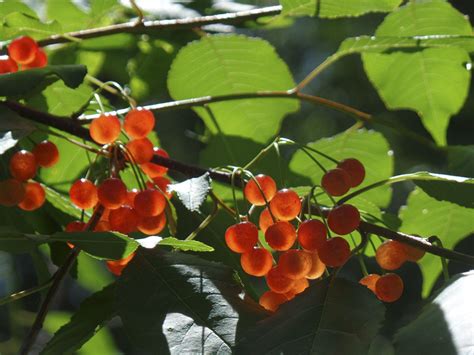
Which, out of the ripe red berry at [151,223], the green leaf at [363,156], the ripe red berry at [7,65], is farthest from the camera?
the green leaf at [363,156]

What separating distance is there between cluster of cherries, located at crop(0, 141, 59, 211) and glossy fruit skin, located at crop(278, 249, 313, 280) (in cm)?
27

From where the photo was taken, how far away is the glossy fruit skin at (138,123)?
85 centimetres

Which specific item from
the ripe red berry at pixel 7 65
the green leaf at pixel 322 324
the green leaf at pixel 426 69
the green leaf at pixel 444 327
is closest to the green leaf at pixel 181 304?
the green leaf at pixel 322 324

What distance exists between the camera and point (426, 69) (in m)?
1.09

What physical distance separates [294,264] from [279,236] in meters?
0.03

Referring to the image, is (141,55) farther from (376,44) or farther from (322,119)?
(322,119)

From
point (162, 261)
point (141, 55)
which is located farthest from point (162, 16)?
point (162, 261)

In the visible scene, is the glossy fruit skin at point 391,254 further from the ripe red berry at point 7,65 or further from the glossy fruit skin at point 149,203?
the ripe red berry at point 7,65

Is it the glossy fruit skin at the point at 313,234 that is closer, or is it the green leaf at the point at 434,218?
the glossy fruit skin at the point at 313,234

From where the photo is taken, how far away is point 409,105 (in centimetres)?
114

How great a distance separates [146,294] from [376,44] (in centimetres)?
42

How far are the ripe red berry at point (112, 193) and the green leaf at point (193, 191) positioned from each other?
5 cm

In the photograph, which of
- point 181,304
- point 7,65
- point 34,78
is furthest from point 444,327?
point 7,65

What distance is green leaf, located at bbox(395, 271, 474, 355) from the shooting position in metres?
0.55
